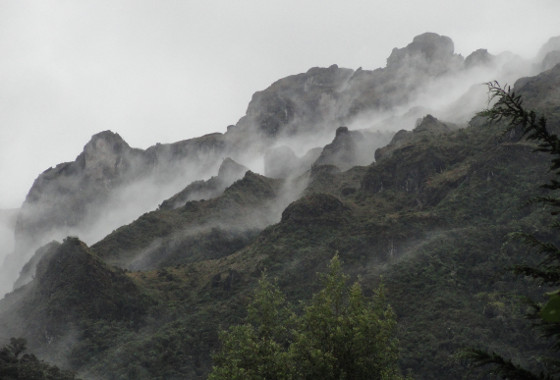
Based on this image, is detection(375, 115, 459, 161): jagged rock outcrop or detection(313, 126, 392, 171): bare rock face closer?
detection(375, 115, 459, 161): jagged rock outcrop

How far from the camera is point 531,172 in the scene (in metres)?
88.7

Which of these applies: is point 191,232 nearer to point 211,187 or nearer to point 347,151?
point 211,187

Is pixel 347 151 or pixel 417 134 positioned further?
pixel 347 151

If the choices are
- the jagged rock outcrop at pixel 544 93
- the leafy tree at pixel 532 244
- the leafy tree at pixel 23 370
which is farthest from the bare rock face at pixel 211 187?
the leafy tree at pixel 532 244

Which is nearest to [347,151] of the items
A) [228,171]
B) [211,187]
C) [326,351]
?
[228,171]

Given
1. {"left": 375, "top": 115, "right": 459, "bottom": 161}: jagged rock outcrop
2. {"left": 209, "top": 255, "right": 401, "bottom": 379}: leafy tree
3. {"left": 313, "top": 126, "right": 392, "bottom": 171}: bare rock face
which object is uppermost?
{"left": 313, "top": 126, "right": 392, "bottom": 171}: bare rock face

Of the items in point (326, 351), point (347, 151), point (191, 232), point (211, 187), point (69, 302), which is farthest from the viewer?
point (211, 187)

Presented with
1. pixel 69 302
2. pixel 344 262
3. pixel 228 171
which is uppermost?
pixel 228 171

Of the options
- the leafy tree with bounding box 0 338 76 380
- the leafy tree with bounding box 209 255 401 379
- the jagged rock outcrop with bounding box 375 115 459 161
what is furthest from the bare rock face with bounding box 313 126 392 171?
the leafy tree with bounding box 209 255 401 379

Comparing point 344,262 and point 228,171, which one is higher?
point 228,171

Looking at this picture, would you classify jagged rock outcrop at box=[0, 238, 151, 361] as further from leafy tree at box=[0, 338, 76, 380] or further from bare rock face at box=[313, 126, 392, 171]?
bare rock face at box=[313, 126, 392, 171]

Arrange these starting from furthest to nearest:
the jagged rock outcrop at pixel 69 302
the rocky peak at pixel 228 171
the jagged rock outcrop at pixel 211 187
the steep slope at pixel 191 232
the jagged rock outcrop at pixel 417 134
Result: 1. the rocky peak at pixel 228 171
2. the jagged rock outcrop at pixel 211 187
3. the jagged rock outcrop at pixel 417 134
4. the steep slope at pixel 191 232
5. the jagged rock outcrop at pixel 69 302

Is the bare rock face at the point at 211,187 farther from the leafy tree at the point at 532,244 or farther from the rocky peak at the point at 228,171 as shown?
the leafy tree at the point at 532,244

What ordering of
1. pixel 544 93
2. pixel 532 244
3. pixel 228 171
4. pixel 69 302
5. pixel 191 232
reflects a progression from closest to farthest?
1. pixel 532 244
2. pixel 69 302
3. pixel 544 93
4. pixel 191 232
5. pixel 228 171
